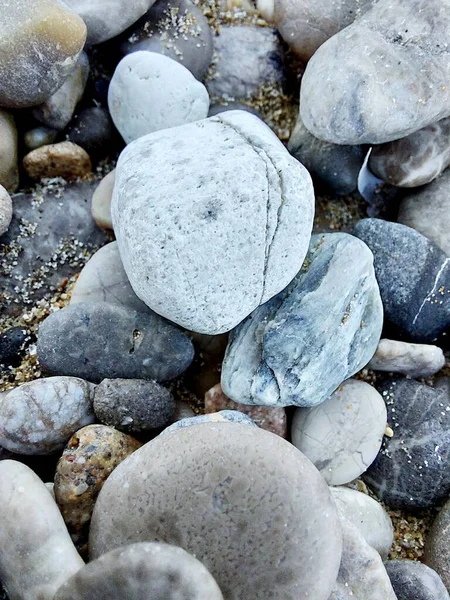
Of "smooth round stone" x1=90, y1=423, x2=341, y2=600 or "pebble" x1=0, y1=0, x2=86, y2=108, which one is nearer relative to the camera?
"smooth round stone" x1=90, y1=423, x2=341, y2=600

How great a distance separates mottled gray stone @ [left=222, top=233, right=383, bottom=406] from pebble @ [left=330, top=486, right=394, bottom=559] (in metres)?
0.35

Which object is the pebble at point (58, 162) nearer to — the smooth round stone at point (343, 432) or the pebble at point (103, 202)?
the pebble at point (103, 202)

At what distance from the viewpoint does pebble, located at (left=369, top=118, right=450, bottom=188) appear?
233 centimetres

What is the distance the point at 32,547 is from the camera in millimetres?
1611

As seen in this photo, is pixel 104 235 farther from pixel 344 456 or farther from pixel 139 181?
pixel 344 456

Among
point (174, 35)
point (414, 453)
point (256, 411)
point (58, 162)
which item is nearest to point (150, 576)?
point (256, 411)

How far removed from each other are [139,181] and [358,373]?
108cm

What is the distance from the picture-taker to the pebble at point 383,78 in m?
2.08

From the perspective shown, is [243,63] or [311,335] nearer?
[311,335]

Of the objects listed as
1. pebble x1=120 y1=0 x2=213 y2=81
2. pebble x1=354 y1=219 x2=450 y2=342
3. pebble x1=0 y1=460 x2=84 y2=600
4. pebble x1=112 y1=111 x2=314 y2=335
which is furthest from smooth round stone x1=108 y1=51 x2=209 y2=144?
pebble x1=0 y1=460 x2=84 y2=600

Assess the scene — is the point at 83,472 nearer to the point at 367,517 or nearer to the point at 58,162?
the point at 367,517

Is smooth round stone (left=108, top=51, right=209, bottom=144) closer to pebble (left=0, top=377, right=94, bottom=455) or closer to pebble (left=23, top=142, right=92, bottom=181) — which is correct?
pebble (left=23, top=142, right=92, bottom=181)

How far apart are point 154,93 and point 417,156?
3.42 ft

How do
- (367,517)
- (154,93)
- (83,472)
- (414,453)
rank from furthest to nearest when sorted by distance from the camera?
1. (154,93)
2. (414,453)
3. (367,517)
4. (83,472)
